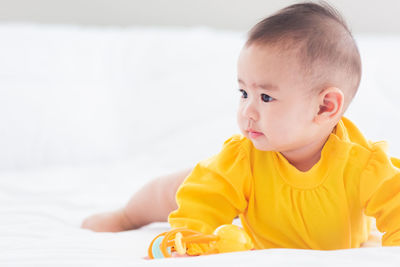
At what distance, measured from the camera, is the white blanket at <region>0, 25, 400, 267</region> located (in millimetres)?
1485

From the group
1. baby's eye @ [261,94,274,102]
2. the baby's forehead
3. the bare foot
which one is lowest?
the bare foot

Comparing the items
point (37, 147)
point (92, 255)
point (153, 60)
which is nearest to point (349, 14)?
point (153, 60)

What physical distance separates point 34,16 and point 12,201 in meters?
1.29

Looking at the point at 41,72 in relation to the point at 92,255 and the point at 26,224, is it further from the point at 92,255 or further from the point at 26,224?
the point at 92,255

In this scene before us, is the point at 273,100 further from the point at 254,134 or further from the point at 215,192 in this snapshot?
the point at 215,192

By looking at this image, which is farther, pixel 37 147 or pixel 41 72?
pixel 41 72

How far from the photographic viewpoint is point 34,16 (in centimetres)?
231

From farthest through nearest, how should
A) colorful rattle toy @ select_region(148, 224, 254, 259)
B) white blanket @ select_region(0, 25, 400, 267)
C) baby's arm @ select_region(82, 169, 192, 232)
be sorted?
1. white blanket @ select_region(0, 25, 400, 267)
2. baby's arm @ select_region(82, 169, 192, 232)
3. colorful rattle toy @ select_region(148, 224, 254, 259)

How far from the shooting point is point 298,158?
0.91 metres

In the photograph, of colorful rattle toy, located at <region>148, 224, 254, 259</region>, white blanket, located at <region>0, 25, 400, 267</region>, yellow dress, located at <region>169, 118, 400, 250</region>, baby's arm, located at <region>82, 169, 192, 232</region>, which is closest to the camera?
colorful rattle toy, located at <region>148, 224, 254, 259</region>

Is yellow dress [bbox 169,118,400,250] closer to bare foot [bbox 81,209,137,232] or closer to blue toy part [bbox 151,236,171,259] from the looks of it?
blue toy part [bbox 151,236,171,259]

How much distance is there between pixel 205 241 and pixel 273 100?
24 centimetres

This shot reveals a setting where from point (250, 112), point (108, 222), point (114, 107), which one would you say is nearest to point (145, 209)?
point (108, 222)

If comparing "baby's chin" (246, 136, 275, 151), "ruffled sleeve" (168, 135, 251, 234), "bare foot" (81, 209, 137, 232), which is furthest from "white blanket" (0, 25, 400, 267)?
"baby's chin" (246, 136, 275, 151)
